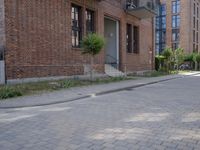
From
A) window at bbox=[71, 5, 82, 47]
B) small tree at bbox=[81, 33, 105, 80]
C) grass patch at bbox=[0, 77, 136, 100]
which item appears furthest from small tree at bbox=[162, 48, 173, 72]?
grass patch at bbox=[0, 77, 136, 100]

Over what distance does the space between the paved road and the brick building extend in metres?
7.14

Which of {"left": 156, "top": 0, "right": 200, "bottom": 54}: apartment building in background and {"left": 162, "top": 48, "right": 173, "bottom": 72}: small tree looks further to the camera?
{"left": 156, "top": 0, "right": 200, "bottom": 54}: apartment building in background

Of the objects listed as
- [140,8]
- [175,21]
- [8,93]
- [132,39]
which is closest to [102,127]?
[8,93]

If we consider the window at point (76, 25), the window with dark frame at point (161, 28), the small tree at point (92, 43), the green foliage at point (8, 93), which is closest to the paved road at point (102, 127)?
the green foliage at point (8, 93)

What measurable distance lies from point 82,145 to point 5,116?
3746 millimetres

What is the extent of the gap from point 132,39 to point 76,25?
35.1 feet

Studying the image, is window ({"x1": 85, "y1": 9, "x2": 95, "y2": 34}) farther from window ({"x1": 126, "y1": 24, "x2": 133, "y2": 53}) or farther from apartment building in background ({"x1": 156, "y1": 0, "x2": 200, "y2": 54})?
apartment building in background ({"x1": 156, "y1": 0, "x2": 200, "y2": 54})

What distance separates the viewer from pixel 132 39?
31500mm

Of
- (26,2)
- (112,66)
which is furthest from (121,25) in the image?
(26,2)

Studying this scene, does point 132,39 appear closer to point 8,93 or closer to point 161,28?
point 8,93

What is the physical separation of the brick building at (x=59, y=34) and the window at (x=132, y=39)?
0.33 feet

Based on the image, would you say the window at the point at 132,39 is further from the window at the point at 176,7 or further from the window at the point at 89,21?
the window at the point at 176,7

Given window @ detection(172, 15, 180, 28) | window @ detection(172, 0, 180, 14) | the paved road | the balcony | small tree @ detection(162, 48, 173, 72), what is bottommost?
the paved road

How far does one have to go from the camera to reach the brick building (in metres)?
16.1
